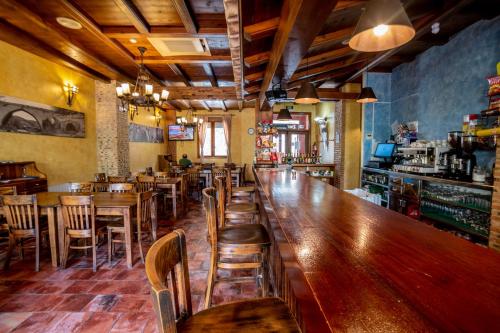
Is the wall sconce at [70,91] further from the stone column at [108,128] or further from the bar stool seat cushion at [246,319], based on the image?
the bar stool seat cushion at [246,319]

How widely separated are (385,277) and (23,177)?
5741 millimetres

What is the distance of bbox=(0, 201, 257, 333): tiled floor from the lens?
210cm

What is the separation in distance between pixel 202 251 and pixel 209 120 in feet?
29.1

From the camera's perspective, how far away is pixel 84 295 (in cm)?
250

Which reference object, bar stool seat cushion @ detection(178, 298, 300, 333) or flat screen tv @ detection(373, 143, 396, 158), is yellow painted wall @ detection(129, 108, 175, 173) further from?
bar stool seat cushion @ detection(178, 298, 300, 333)

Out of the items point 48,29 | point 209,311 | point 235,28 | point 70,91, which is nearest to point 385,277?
point 209,311

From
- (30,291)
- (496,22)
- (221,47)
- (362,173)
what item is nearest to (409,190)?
(362,173)

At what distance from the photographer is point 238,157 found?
38.7 ft

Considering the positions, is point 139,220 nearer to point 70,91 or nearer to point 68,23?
point 68,23

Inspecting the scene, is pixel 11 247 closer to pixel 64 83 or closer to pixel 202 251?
pixel 202 251

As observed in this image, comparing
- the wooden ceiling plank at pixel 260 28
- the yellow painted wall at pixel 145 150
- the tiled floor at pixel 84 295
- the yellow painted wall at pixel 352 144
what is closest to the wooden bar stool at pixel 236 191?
the tiled floor at pixel 84 295

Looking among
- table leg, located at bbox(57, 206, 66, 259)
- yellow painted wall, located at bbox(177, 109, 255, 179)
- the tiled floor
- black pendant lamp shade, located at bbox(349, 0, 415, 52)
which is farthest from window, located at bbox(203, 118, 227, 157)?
black pendant lamp shade, located at bbox(349, 0, 415, 52)

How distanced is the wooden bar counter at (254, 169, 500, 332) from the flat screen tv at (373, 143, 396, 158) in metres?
5.38

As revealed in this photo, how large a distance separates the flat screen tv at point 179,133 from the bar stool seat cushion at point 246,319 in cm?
1077
